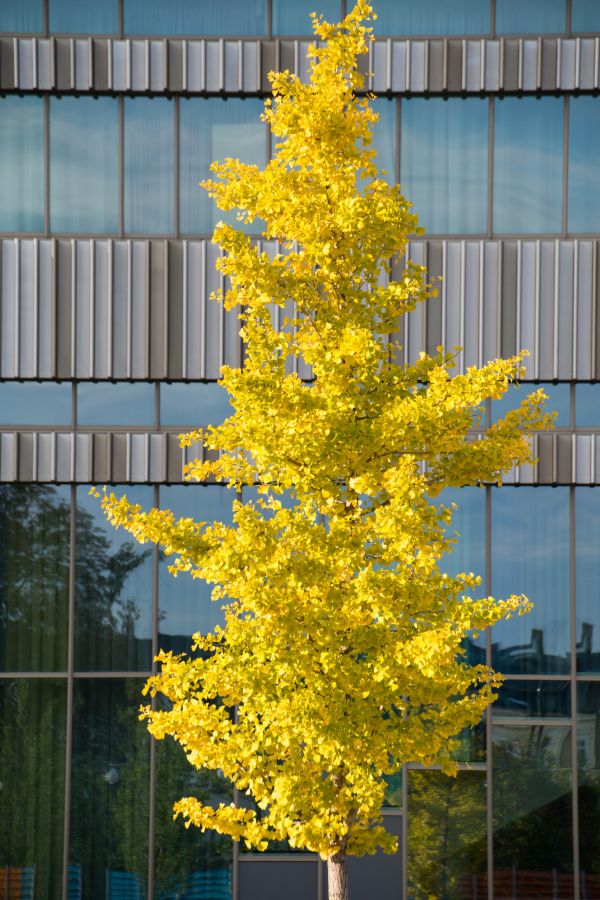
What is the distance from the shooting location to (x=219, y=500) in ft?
51.4

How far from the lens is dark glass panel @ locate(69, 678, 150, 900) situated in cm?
1540

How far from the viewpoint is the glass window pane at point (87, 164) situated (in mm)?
16109

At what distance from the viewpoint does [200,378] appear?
15.8m

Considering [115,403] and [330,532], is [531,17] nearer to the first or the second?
[115,403]

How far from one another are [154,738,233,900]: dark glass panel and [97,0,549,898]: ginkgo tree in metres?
5.58

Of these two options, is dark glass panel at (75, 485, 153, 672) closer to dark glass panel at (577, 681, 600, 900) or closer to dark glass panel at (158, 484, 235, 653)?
dark glass panel at (158, 484, 235, 653)

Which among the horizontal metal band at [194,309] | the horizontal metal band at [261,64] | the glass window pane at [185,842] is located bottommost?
the glass window pane at [185,842]

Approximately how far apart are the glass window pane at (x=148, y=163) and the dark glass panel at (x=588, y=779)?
8957 mm

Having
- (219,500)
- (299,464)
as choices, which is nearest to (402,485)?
(299,464)

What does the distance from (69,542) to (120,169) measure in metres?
5.41

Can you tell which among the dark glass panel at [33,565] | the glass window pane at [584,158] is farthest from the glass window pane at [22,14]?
the glass window pane at [584,158]

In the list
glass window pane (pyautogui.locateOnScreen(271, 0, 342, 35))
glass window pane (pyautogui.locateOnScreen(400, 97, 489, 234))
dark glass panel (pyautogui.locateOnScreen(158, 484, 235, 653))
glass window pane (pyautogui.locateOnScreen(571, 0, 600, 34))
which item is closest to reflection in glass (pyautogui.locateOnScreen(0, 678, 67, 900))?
dark glass panel (pyautogui.locateOnScreen(158, 484, 235, 653))

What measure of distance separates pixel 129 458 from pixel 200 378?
4.93 feet

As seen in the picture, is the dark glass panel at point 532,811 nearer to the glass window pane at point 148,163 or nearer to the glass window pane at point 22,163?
the glass window pane at point 148,163
